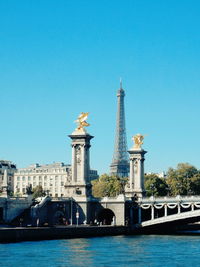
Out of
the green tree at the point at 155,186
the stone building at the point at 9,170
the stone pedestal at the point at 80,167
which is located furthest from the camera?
the stone building at the point at 9,170

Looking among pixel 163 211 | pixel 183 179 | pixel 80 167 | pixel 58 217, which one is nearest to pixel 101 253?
pixel 58 217

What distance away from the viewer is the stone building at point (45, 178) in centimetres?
17288

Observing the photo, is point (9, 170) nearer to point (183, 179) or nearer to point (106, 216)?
point (183, 179)

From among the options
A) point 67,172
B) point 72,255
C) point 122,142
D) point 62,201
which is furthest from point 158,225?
point 122,142

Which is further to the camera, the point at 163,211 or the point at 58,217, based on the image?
the point at 163,211

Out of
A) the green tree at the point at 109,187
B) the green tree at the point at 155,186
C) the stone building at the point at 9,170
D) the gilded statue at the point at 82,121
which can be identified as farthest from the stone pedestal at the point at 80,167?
the stone building at the point at 9,170

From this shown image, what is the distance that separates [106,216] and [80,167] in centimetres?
1003

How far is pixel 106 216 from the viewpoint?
91750 millimetres

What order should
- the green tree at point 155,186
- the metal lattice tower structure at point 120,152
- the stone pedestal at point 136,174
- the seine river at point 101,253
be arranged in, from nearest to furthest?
1. the seine river at point 101,253
2. the stone pedestal at point 136,174
3. the green tree at point 155,186
4. the metal lattice tower structure at point 120,152

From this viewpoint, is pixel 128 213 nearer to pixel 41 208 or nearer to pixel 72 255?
pixel 41 208

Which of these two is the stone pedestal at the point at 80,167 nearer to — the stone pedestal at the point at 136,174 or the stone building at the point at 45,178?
the stone pedestal at the point at 136,174

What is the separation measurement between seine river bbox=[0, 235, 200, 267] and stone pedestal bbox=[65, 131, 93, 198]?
1310cm

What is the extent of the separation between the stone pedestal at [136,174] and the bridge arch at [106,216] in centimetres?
504

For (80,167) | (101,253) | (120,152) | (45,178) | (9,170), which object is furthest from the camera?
(120,152)
